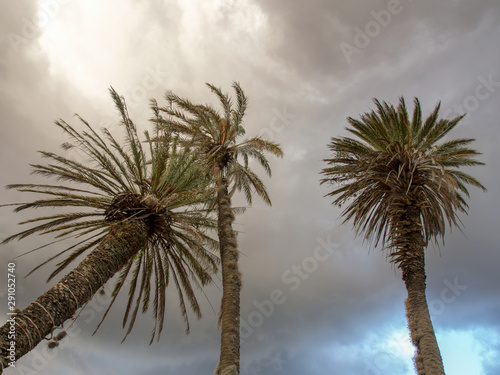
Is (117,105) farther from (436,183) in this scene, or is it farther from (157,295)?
(436,183)

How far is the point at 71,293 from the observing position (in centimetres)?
865

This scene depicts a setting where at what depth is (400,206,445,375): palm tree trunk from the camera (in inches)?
405

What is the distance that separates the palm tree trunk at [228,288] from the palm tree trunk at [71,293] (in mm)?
3505

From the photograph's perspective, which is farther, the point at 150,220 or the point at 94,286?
the point at 150,220

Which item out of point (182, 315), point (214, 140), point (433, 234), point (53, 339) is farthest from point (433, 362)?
point (214, 140)

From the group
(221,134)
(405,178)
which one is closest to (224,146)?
(221,134)

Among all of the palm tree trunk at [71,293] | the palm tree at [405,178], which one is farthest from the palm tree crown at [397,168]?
the palm tree trunk at [71,293]

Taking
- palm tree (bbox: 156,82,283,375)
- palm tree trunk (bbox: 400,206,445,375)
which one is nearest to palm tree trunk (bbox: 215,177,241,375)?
palm tree (bbox: 156,82,283,375)

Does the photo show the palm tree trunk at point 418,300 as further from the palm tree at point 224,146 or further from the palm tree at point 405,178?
the palm tree at point 224,146

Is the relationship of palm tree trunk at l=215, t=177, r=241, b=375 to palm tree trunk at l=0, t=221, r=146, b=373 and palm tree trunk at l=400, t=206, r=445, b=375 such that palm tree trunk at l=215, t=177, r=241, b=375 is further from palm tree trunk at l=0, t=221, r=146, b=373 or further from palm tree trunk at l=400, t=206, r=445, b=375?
palm tree trunk at l=400, t=206, r=445, b=375

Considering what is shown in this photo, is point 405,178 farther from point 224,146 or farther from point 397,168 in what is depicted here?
point 224,146

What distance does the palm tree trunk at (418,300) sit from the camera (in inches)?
405

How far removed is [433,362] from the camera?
10.2 meters

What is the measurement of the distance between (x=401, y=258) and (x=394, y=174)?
9.54ft
